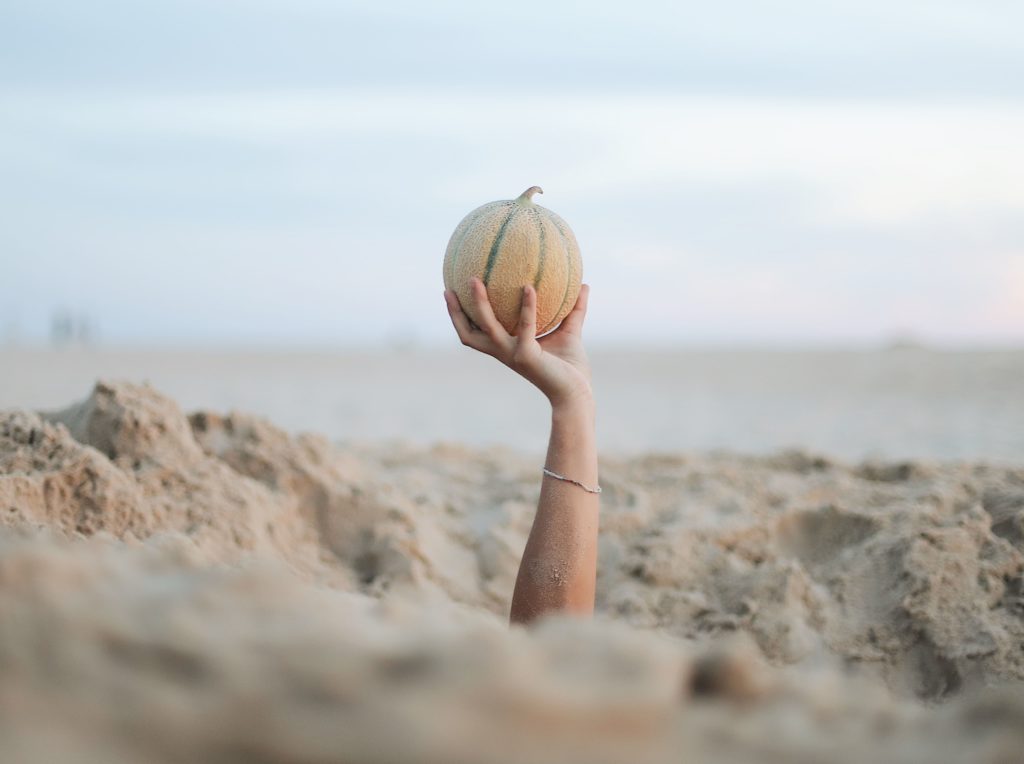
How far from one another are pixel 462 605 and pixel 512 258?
108cm

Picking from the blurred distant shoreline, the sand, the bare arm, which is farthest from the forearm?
the blurred distant shoreline

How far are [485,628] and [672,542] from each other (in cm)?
221

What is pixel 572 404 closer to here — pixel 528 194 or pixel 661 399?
pixel 528 194

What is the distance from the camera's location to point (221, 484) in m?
3.14

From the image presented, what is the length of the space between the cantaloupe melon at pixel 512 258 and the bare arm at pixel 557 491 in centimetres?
7

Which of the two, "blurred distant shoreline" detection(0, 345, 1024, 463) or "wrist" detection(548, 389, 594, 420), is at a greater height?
"blurred distant shoreline" detection(0, 345, 1024, 463)

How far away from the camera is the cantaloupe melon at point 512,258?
2459mm

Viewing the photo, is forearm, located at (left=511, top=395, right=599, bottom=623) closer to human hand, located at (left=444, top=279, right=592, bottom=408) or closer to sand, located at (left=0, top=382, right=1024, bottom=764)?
human hand, located at (left=444, top=279, right=592, bottom=408)

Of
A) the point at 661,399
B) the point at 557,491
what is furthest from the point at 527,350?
the point at 661,399

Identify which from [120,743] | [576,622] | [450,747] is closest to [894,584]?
[576,622]

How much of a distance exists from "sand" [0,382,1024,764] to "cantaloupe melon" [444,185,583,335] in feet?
2.65

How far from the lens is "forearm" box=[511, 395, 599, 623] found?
92.4 inches

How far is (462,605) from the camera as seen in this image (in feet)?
9.36

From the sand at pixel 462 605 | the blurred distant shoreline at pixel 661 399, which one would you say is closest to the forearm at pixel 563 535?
the sand at pixel 462 605
